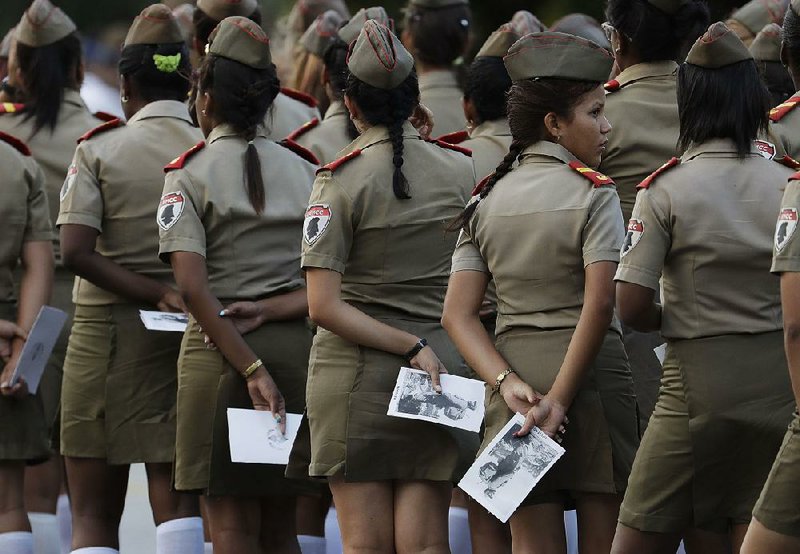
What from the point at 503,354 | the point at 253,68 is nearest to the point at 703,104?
the point at 503,354

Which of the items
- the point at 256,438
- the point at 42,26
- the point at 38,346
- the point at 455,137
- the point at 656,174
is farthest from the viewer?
the point at 42,26

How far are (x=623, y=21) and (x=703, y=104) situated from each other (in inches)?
45.7

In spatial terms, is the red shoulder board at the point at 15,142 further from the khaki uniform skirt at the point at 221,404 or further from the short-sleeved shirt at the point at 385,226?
the short-sleeved shirt at the point at 385,226

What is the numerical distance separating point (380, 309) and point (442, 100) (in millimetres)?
2491

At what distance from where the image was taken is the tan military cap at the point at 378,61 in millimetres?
5512

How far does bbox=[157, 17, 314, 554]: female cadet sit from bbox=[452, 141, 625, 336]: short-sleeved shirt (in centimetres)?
112

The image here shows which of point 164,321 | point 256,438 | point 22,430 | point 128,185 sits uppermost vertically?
point 128,185

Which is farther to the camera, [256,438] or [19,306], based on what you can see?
[19,306]

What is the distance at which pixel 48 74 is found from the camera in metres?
7.59

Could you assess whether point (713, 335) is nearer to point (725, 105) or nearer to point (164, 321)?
point (725, 105)

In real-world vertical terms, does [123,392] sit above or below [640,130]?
below

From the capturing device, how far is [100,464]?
675 cm

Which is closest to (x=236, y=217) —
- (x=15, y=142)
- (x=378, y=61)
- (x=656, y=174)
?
(x=378, y=61)

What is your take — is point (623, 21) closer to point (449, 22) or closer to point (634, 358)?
point (634, 358)
